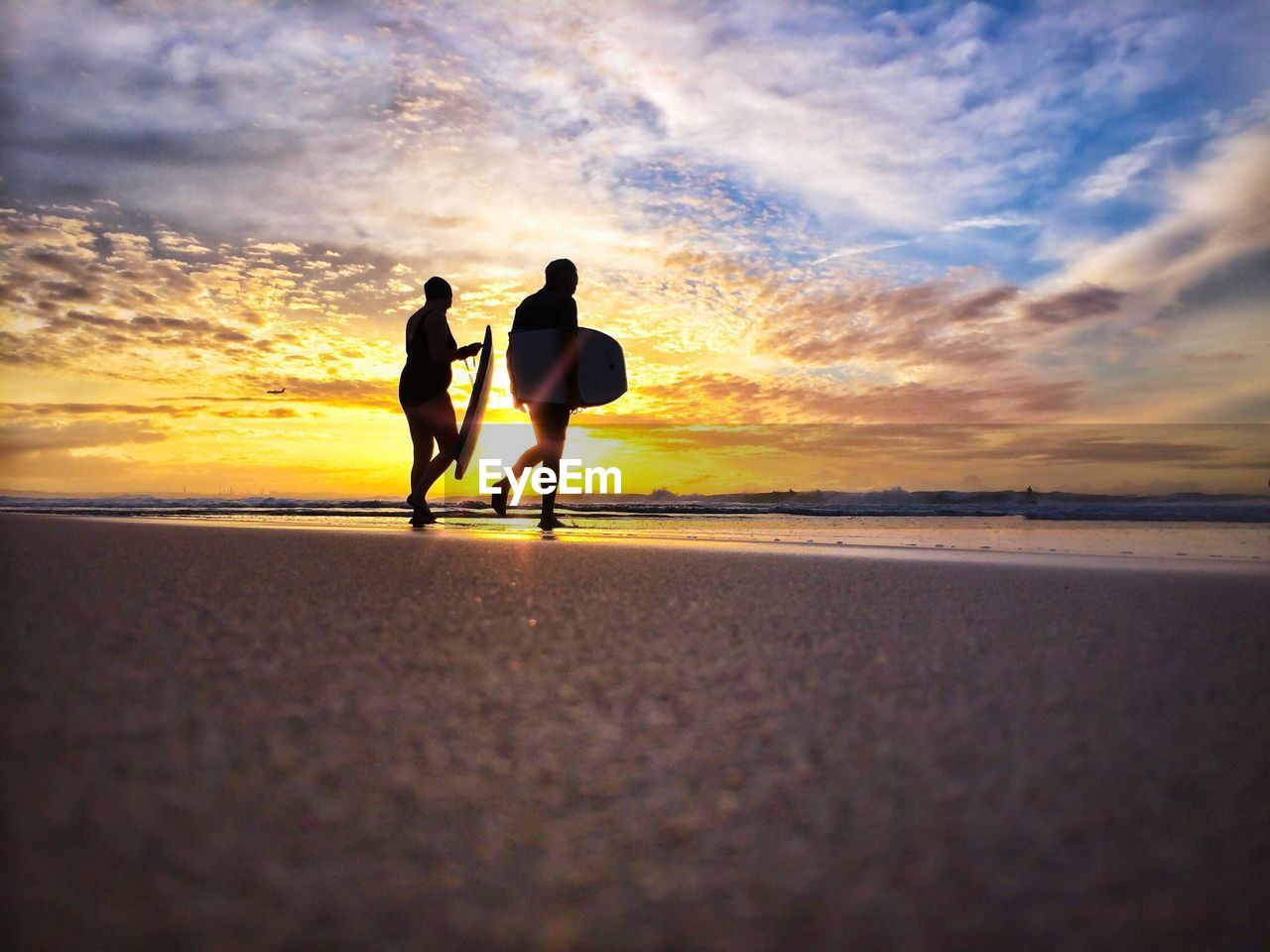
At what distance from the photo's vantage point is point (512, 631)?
177 cm

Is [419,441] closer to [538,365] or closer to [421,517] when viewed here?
[421,517]

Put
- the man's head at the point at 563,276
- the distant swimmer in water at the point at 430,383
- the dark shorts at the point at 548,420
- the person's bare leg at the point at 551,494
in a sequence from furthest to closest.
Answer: the distant swimmer in water at the point at 430,383, the dark shorts at the point at 548,420, the man's head at the point at 563,276, the person's bare leg at the point at 551,494

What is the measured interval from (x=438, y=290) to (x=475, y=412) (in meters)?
1.22

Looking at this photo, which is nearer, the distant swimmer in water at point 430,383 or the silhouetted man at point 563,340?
the silhouetted man at point 563,340

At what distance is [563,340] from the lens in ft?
25.7

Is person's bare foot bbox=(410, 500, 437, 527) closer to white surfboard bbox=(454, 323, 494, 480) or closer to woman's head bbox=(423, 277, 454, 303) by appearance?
white surfboard bbox=(454, 323, 494, 480)

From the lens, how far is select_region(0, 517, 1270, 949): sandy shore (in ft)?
2.03

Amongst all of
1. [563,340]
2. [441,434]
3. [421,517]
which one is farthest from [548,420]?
[421,517]

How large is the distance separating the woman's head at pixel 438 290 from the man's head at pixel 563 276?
1274 mm

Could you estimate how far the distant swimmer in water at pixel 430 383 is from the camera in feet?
28.0

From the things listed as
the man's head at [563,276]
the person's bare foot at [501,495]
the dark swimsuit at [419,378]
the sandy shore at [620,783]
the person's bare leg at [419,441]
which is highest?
the man's head at [563,276]

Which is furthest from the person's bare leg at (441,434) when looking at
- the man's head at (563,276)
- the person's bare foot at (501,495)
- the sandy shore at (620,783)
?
the sandy shore at (620,783)

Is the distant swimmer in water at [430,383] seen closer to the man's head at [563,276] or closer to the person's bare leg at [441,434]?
the person's bare leg at [441,434]

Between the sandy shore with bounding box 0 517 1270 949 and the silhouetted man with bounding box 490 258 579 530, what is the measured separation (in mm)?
6016
